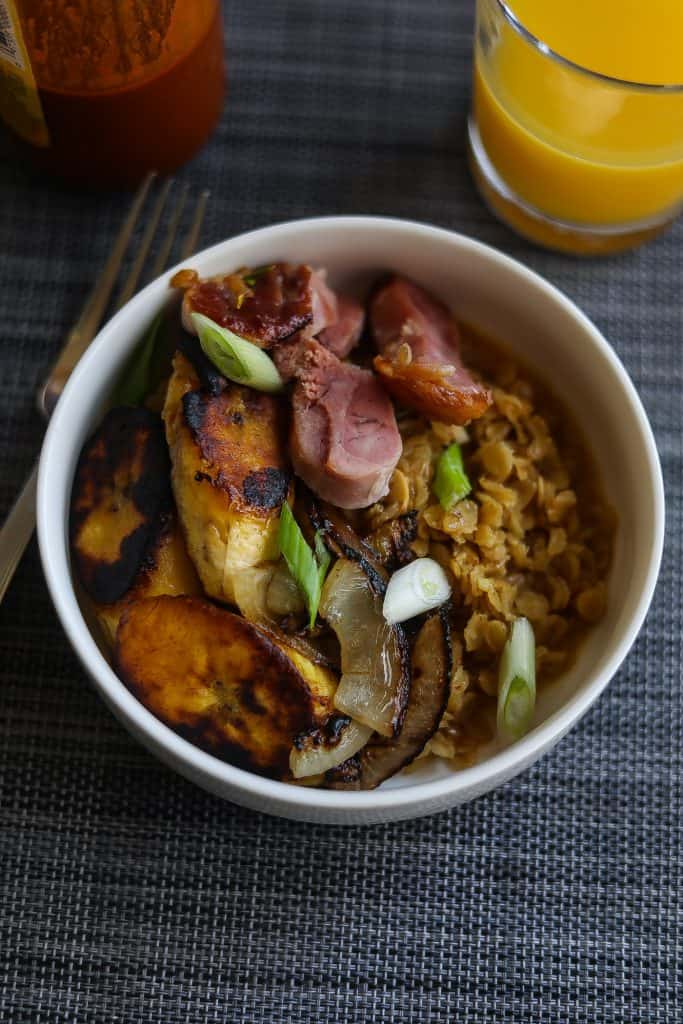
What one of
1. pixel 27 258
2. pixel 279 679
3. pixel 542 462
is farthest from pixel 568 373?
pixel 27 258

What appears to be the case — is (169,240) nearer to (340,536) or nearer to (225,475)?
(225,475)

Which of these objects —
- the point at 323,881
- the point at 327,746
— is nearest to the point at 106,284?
the point at 327,746

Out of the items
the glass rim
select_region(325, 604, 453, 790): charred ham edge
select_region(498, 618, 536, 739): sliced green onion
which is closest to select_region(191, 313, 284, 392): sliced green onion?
select_region(325, 604, 453, 790): charred ham edge

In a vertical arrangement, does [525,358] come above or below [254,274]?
below

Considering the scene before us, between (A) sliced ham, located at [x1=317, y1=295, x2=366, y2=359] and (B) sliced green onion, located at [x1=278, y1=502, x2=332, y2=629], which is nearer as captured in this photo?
(B) sliced green onion, located at [x1=278, y1=502, x2=332, y2=629]

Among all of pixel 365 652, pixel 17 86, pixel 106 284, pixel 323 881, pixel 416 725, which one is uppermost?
pixel 17 86

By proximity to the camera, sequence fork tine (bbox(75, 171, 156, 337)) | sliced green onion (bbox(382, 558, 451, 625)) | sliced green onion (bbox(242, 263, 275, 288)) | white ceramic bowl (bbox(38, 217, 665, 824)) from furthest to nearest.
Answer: fork tine (bbox(75, 171, 156, 337)) < sliced green onion (bbox(242, 263, 275, 288)) < sliced green onion (bbox(382, 558, 451, 625)) < white ceramic bowl (bbox(38, 217, 665, 824))

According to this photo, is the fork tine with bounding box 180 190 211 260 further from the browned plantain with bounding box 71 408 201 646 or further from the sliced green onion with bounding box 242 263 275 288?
the browned plantain with bounding box 71 408 201 646
